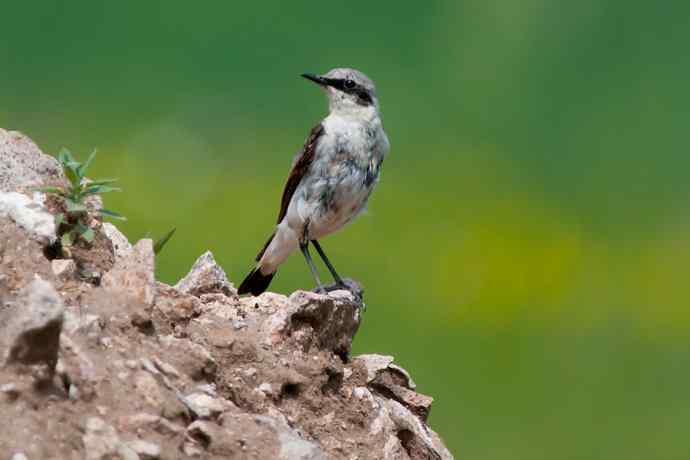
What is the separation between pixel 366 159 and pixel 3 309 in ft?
13.7

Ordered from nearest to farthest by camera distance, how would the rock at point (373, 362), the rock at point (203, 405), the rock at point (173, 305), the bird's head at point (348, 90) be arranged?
1. the rock at point (203, 405)
2. the rock at point (173, 305)
3. the rock at point (373, 362)
4. the bird's head at point (348, 90)

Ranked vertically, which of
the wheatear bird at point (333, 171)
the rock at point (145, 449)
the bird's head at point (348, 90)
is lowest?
the rock at point (145, 449)

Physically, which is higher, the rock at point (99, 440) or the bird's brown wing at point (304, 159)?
the bird's brown wing at point (304, 159)

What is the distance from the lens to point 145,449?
4383 mm

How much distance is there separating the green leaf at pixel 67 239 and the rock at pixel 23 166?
0.94ft

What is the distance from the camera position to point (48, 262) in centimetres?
528

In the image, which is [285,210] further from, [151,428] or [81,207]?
[151,428]

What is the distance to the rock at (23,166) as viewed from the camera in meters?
5.69

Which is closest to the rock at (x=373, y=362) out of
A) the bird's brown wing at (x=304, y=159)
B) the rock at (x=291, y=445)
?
the rock at (x=291, y=445)

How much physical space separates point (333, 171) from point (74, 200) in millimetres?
3343

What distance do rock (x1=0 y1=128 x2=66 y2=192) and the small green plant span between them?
0.22 meters

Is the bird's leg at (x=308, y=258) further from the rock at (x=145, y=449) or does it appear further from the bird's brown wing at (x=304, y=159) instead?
the rock at (x=145, y=449)

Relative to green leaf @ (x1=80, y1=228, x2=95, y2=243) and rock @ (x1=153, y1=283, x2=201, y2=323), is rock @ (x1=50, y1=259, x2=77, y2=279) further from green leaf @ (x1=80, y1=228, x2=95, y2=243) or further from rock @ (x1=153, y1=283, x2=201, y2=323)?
rock @ (x1=153, y1=283, x2=201, y2=323)

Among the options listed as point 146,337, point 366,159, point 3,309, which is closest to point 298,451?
point 146,337
